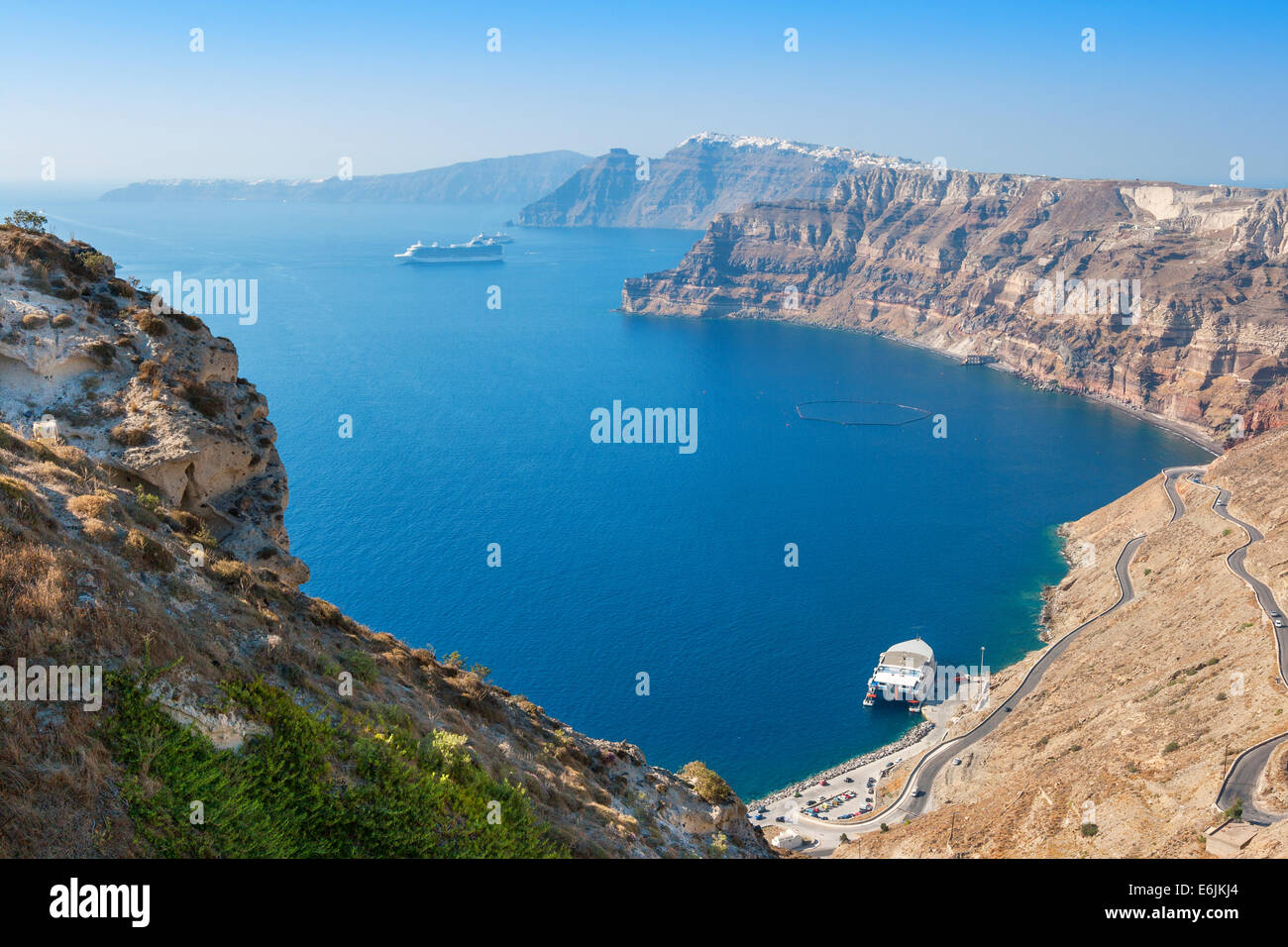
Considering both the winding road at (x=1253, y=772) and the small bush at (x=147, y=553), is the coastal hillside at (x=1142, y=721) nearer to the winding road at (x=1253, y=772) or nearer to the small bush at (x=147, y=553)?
the winding road at (x=1253, y=772)

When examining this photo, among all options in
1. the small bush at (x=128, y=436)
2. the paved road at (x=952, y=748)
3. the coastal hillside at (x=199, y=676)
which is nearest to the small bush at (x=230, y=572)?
the coastal hillside at (x=199, y=676)

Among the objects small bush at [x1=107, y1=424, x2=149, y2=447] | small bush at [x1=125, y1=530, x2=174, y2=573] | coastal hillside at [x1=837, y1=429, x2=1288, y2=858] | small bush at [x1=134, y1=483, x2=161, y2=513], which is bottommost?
coastal hillside at [x1=837, y1=429, x2=1288, y2=858]

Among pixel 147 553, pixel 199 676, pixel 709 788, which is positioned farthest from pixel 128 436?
pixel 709 788

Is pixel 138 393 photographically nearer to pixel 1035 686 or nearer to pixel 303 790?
pixel 303 790

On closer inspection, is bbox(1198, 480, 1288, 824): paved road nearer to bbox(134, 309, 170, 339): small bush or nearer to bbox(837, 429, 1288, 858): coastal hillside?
bbox(837, 429, 1288, 858): coastal hillside

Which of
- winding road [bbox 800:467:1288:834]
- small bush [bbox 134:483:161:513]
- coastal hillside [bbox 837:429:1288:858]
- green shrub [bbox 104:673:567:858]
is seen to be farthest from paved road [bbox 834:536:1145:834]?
small bush [bbox 134:483:161:513]
